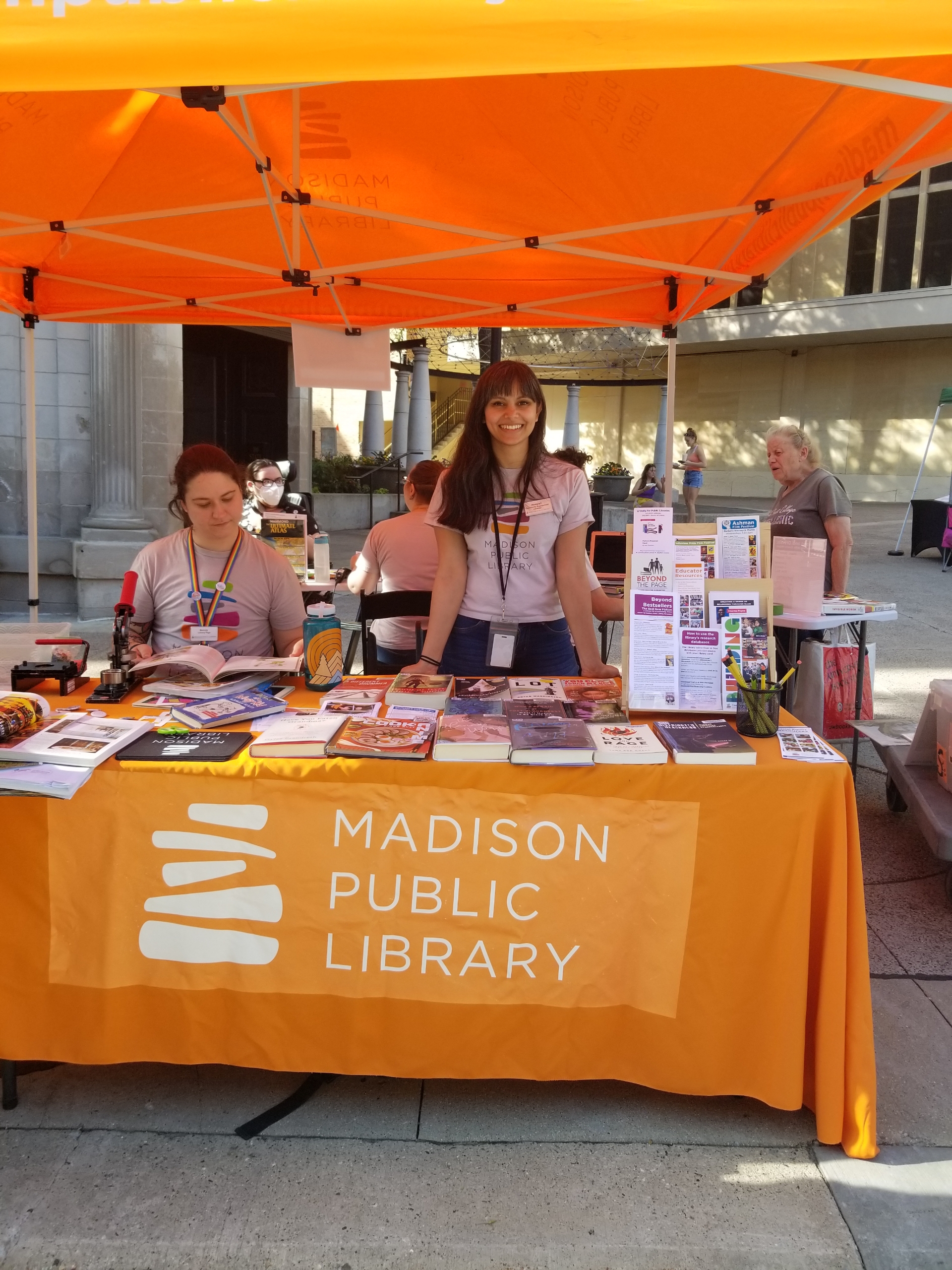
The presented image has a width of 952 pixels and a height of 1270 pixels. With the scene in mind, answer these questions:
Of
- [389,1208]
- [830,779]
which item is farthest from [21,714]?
[830,779]

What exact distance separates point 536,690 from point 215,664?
0.92m

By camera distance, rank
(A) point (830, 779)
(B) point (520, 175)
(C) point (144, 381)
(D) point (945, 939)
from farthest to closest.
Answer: (C) point (144, 381)
(B) point (520, 175)
(D) point (945, 939)
(A) point (830, 779)

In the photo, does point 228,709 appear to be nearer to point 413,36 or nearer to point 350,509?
point 413,36

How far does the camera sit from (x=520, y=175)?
373cm

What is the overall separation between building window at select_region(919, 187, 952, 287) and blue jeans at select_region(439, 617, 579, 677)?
2483cm

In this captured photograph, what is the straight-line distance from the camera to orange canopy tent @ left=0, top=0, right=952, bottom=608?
1.50m

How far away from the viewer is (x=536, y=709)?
2.46 meters

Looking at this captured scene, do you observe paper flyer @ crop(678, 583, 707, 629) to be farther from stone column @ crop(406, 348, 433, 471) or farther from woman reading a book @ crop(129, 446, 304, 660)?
stone column @ crop(406, 348, 433, 471)

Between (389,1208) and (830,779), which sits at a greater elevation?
(830,779)

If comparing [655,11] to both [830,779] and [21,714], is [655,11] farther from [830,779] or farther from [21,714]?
[21,714]

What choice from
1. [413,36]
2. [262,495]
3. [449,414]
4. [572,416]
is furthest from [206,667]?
[449,414]

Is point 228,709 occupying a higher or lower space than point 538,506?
lower

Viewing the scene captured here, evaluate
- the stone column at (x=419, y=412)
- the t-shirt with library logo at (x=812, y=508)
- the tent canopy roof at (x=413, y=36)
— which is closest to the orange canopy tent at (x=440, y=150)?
the tent canopy roof at (x=413, y=36)

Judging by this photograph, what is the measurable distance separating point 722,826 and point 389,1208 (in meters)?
1.07
